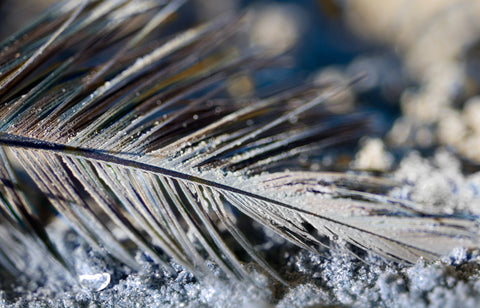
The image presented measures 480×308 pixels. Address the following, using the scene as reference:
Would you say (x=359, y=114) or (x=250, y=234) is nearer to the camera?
(x=250, y=234)

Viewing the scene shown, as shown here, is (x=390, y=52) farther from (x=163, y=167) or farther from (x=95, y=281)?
(x=95, y=281)

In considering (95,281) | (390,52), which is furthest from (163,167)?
(390,52)

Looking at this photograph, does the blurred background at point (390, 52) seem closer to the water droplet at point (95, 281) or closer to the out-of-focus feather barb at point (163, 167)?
the out-of-focus feather barb at point (163, 167)

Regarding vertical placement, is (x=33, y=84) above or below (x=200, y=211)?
above

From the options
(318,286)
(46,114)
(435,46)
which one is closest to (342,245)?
(318,286)

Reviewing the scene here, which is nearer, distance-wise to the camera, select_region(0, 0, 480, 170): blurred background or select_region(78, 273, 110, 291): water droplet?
select_region(78, 273, 110, 291): water droplet

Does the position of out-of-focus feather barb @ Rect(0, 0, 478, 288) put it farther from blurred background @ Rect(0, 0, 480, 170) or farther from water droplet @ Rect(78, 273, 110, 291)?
blurred background @ Rect(0, 0, 480, 170)

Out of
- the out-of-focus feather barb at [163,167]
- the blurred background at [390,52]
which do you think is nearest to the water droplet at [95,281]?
the out-of-focus feather barb at [163,167]

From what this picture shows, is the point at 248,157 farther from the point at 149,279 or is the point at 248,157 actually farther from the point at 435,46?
the point at 435,46

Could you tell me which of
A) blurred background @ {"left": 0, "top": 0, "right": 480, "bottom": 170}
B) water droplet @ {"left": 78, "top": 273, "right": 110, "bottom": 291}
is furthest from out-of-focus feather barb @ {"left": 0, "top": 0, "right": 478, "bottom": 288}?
blurred background @ {"left": 0, "top": 0, "right": 480, "bottom": 170}
